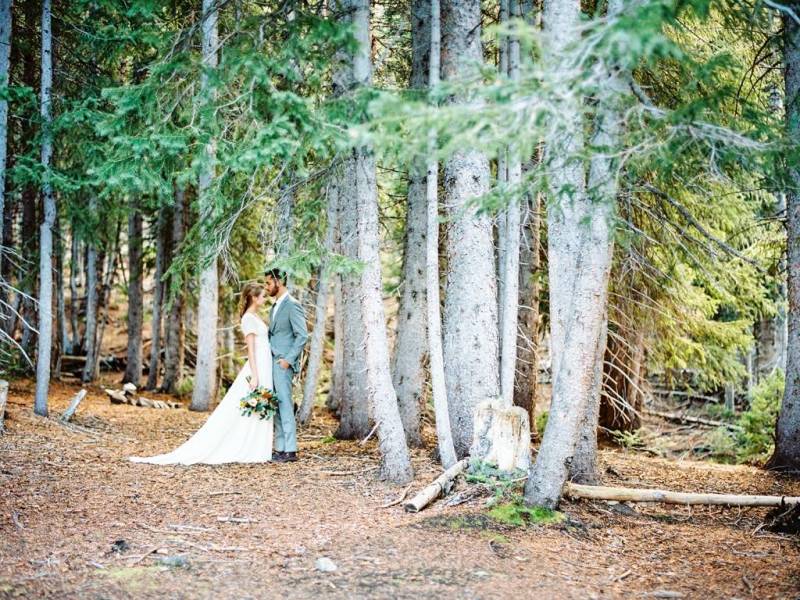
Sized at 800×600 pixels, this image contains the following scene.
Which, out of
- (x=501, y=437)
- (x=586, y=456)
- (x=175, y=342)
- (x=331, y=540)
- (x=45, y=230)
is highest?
(x=45, y=230)

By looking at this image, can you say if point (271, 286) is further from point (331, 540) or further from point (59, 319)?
point (59, 319)

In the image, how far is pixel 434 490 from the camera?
677 centimetres

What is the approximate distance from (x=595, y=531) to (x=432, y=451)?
3496 millimetres

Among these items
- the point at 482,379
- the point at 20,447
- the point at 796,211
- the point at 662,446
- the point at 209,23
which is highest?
the point at 209,23

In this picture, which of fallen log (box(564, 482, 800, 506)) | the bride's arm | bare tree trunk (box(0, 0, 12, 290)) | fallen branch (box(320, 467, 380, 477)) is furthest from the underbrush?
bare tree trunk (box(0, 0, 12, 290))

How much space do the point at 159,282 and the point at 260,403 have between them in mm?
9964

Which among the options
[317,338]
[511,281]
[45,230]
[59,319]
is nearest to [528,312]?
[511,281]

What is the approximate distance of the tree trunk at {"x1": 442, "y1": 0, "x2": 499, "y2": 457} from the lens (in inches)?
313

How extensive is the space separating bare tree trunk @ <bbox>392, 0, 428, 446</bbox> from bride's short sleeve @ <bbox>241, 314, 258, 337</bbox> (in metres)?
2.22

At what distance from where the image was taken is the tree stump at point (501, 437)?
7066mm

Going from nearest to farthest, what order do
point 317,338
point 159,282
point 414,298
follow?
point 414,298 < point 317,338 < point 159,282

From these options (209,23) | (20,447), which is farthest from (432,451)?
(209,23)

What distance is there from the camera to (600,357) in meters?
7.36

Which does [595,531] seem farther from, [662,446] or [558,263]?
[662,446]
